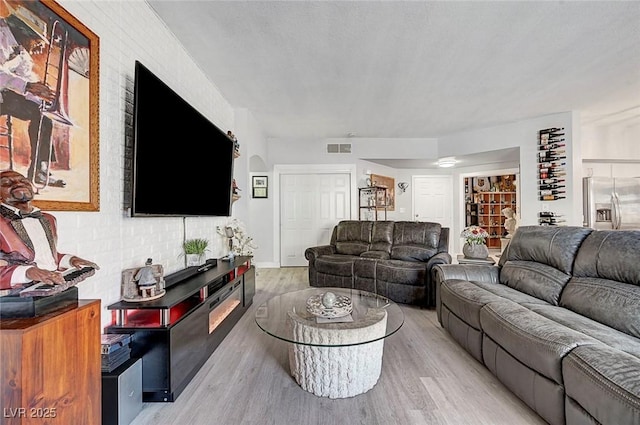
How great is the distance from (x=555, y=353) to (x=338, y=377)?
119 cm

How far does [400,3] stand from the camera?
2094 mm

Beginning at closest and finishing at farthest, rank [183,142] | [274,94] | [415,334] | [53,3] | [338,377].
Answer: [53,3] → [338,377] → [183,142] → [415,334] → [274,94]

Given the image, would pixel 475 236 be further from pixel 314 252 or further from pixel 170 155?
pixel 170 155

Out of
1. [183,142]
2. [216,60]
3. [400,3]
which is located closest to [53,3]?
[183,142]

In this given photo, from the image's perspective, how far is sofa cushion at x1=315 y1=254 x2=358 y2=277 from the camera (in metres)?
4.19

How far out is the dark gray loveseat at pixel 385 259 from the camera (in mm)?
3641

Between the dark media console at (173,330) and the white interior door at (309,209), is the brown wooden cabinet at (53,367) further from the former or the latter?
the white interior door at (309,209)

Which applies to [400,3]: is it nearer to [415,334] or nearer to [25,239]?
[25,239]

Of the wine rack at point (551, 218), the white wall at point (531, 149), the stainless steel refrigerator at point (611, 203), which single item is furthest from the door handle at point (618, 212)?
the wine rack at point (551, 218)

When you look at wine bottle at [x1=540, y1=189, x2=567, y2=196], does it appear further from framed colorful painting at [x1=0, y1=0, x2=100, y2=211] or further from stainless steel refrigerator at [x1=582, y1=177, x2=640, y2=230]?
framed colorful painting at [x1=0, y1=0, x2=100, y2=211]

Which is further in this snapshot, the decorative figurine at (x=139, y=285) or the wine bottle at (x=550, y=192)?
the wine bottle at (x=550, y=192)

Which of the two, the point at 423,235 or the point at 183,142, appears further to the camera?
the point at 423,235

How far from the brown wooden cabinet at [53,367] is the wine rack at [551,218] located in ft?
18.9

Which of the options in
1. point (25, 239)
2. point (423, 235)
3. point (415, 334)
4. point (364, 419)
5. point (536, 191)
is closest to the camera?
point (25, 239)
